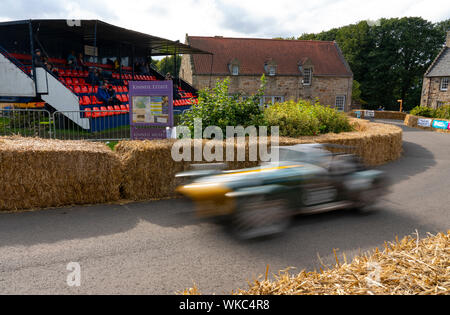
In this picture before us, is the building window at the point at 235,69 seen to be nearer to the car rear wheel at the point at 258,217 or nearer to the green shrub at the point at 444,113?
the green shrub at the point at 444,113

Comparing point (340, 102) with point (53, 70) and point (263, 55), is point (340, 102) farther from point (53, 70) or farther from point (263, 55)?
point (53, 70)

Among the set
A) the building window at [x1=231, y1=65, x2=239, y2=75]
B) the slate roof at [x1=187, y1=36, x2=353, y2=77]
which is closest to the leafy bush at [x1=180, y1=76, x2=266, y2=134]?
the slate roof at [x1=187, y1=36, x2=353, y2=77]

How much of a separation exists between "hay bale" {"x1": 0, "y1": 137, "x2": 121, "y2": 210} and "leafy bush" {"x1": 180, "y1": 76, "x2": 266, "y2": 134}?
402cm

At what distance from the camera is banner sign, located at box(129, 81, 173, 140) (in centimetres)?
991

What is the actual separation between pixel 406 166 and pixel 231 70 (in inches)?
1120

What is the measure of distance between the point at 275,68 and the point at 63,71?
27.1 m

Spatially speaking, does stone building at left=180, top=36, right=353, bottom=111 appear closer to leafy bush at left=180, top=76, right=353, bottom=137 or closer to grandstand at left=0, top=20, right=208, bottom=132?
grandstand at left=0, top=20, right=208, bottom=132

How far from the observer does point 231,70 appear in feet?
124

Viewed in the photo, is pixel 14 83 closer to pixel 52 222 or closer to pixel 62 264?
pixel 52 222

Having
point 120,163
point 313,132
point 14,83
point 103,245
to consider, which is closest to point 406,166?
point 313,132

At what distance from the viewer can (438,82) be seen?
42188mm

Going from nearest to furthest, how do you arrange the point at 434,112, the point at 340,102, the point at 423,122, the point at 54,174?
the point at 54,174
the point at 423,122
the point at 434,112
the point at 340,102

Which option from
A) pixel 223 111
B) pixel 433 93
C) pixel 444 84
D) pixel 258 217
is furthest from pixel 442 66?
pixel 258 217
